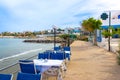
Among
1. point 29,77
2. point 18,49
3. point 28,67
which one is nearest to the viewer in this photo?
point 29,77

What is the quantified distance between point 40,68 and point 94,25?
63.5 ft

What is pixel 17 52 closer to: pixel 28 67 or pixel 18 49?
pixel 18 49

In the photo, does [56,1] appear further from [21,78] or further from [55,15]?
[21,78]

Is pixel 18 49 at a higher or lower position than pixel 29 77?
lower

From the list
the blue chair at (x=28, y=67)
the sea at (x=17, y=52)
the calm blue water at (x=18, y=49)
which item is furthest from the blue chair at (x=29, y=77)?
the calm blue water at (x=18, y=49)

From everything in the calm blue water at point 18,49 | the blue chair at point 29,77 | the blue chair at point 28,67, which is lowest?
the calm blue water at point 18,49

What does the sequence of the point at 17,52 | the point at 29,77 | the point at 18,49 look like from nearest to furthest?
the point at 29,77
the point at 17,52
the point at 18,49

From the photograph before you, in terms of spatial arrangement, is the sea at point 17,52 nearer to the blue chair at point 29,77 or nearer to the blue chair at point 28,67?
the blue chair at point 28,67

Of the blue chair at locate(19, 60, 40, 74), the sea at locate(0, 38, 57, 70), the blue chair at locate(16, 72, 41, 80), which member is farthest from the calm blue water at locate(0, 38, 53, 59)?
the blue chair at locate(16, 72, 41, 80)

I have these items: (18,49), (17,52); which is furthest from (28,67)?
(18,49)

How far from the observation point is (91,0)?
2091 cm

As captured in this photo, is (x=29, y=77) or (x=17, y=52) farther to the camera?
(x=17, y=52)

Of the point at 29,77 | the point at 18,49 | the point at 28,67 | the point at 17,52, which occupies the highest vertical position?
the point at 29,77

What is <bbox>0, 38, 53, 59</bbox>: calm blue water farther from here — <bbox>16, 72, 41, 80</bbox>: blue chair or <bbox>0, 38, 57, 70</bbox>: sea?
<bbox>16, 72, 41, 80</bbox>: blue chair
